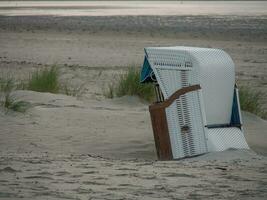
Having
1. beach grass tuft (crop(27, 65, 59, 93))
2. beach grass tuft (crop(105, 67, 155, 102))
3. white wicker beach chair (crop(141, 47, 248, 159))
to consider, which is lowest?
beach grass tuft (crop(105, 67, 155, 102))

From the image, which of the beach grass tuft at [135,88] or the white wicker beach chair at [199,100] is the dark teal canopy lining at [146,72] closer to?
the white wicker beach chair at [199,100]

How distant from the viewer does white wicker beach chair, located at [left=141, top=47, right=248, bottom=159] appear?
9.32 meters

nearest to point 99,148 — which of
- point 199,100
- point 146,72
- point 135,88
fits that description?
point 146,72

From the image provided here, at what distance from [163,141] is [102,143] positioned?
4.83 ft

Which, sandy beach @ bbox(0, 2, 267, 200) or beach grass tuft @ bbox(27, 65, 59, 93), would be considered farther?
beach grass tuft @ bbox(27, 65, 59, 93)

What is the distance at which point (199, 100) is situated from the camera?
9.30 meters

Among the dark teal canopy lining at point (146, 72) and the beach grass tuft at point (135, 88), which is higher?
the dark teal canopy lining at point (146, 72)

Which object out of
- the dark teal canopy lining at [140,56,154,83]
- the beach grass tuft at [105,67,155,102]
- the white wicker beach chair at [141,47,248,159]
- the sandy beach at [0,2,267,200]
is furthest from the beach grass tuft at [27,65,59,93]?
the white wicker beach chair at [141,47,248,159]

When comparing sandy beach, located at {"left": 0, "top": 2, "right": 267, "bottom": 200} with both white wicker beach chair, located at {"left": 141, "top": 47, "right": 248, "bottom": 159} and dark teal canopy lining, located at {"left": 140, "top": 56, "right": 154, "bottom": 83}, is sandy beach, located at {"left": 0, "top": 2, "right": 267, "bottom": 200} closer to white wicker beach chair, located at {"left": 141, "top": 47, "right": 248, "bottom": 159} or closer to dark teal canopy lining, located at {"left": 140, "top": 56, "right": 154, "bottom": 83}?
white wicker beach chair, located at {"left": 141, "top": 47, "right": 248, "bottom": 159}

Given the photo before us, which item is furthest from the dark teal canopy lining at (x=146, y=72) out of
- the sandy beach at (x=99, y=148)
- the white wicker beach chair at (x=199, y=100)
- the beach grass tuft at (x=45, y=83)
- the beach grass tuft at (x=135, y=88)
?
the beach grass tuft at (x=45, y=83)

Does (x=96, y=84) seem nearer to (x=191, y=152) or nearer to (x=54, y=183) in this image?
(x=191, y=152)

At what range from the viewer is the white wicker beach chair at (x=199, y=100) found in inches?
367

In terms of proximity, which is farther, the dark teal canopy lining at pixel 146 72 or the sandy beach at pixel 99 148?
the dark teal canopy lining at pixel 146 72

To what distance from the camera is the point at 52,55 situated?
A: 955 inches
